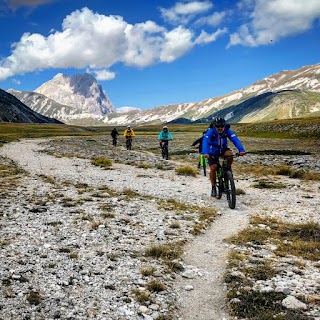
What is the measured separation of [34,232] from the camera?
427 inches

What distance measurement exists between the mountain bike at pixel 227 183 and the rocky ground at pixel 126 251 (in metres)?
0.48

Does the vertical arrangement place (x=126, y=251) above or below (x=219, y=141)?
below

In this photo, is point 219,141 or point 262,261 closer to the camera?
point 262,261

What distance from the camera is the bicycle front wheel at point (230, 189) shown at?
598 inches

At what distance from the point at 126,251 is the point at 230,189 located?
7.99 m

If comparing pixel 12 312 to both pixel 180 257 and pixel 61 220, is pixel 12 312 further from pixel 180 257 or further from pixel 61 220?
pixel 61 220

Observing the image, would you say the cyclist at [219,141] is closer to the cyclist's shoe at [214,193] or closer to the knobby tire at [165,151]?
the cyclist's shoe at [214,193]

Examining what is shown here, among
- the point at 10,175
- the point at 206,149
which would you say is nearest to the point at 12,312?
the point at 206,149

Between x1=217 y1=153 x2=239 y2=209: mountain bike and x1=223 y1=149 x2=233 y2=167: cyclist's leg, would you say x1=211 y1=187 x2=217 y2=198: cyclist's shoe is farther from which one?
x1=223 y1=149 x2=233 y2=167: cyclist's leg

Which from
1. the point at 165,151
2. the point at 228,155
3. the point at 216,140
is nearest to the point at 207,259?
the point at 228,155

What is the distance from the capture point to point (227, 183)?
52.8 feet

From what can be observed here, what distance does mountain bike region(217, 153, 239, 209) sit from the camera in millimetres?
15211

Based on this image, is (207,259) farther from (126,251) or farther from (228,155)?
(228,155)

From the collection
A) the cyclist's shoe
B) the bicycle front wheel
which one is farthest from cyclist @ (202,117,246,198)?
the cyclist's shoe
